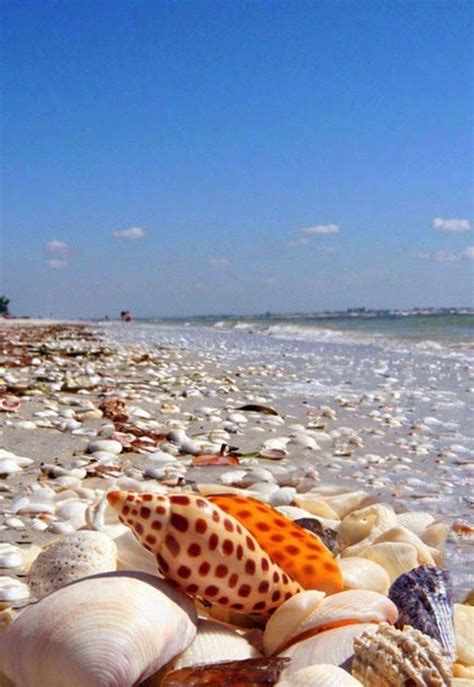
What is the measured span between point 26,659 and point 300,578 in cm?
91

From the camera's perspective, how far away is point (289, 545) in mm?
2498

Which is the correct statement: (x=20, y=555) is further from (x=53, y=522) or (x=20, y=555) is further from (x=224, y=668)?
(x=224, y=668)

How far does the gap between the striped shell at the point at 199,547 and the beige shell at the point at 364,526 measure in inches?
41.1

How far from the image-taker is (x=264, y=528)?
253cm

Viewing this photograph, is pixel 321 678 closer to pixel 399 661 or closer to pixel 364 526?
pixel 399 661

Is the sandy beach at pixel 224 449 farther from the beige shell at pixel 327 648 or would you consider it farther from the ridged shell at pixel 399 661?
the ridged shell at pixel 399 661

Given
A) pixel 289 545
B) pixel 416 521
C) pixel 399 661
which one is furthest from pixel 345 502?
pixel 399 661

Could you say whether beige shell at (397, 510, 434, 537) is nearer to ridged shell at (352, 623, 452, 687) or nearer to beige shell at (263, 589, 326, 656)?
beige shell at (263, 589, 326, 656)

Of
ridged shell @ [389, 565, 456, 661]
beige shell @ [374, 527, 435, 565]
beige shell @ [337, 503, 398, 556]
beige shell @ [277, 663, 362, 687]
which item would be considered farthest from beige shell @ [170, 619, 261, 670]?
beige shell @ [337, 503, 398, 556]

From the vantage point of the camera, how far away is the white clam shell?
5.85 ft

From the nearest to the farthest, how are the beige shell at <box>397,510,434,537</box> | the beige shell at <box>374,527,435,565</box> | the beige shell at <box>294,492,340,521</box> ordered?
the beige shell at <box>374,527,435,565</box> → the beige shell at <box>397,510,434,537</box> → the beige shell at <box>294,492,340,521</box>

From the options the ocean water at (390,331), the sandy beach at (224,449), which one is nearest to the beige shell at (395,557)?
the sandy beach at (224,449)

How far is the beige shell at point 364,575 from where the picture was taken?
2.52m

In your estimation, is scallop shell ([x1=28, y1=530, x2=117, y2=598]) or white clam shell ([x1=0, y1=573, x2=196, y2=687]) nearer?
white clam shell ([x1=0, y1=573, x2=196, y2=687])
